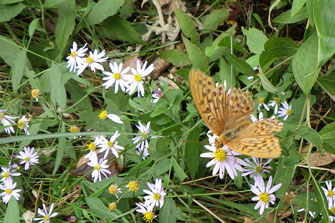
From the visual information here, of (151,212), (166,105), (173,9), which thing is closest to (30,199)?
(151,212)

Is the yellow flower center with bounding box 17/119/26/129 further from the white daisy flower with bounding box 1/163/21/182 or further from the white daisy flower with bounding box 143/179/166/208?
the white daisy flower with bounding box 143/179/166/208

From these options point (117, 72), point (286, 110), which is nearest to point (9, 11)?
point (117, 72)

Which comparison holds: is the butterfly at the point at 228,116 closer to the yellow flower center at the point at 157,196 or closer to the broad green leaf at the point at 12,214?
the yellow flower center at the point at 157,196

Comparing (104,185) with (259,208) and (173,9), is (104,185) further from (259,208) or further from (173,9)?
(173,9)

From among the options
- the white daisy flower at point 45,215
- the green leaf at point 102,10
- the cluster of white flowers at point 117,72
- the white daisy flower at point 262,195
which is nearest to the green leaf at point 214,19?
the green leaf at point 102,10

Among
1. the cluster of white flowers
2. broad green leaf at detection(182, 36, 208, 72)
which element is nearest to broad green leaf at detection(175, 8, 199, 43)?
broad green leaf at detection(182, 36, 208, 72)
